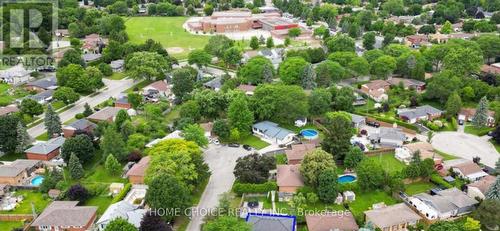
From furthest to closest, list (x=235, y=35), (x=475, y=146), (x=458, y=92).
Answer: (x=235, y=35), (x=458, y=92), (x=475, y=146)

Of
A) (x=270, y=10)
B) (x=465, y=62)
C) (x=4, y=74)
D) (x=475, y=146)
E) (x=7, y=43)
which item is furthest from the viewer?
(x=270, y=10)

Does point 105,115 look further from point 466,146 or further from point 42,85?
point 466,146

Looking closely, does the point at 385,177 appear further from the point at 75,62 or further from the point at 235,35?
the point at 235,35

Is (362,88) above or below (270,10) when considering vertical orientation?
below

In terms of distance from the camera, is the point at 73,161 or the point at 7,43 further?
the point at 7,43

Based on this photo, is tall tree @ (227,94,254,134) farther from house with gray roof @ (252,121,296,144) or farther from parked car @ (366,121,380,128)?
parked car @ (366,121,380,128)

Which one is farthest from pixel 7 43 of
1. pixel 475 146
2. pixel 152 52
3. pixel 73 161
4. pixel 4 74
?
pixel 475 146

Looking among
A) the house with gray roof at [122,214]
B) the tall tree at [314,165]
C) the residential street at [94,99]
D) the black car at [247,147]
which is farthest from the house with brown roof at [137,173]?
the residential street at [94,99]

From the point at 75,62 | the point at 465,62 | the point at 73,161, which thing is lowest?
the point at 73,161

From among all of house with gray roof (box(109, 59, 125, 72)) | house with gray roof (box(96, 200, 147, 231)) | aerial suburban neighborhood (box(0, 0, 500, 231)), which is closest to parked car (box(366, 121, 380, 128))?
aerial suburban neighborhood (box(0, 0, 500, 231))

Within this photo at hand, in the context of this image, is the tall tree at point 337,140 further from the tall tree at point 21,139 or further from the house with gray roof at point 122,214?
the tall tree at point 21,139
